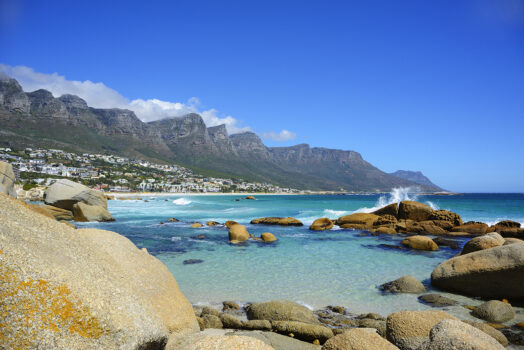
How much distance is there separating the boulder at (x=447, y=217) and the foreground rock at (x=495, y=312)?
72.9 ft

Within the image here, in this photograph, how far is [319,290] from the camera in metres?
10.9

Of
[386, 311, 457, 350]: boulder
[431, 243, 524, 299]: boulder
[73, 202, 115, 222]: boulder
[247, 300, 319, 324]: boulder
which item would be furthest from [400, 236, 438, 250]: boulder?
[73, 202, 115, 222]: boulder

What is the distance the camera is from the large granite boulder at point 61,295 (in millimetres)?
2375

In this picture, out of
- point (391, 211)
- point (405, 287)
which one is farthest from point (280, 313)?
point (391, 211)

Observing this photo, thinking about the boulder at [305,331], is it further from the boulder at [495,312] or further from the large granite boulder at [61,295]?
the boulder at [495,312]

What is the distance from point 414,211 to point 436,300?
22421 millimetres

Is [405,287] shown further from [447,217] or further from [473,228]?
[447,217]

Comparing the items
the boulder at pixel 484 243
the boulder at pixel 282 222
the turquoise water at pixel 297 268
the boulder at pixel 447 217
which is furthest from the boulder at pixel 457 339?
the boulder at pixel 282 222

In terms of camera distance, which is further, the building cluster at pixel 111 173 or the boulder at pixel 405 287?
the building cluster at pixel 111 173

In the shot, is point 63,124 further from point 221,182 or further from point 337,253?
point 337,253

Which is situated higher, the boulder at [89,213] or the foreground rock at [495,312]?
the foreground rock at [495,312]

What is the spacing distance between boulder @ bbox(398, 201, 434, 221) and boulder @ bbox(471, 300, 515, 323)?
22934 mm

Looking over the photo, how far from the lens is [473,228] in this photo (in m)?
26.7

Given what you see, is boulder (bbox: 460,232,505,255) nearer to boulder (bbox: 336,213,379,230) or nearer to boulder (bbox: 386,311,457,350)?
boulder (bbox: 386,311,457,350)
